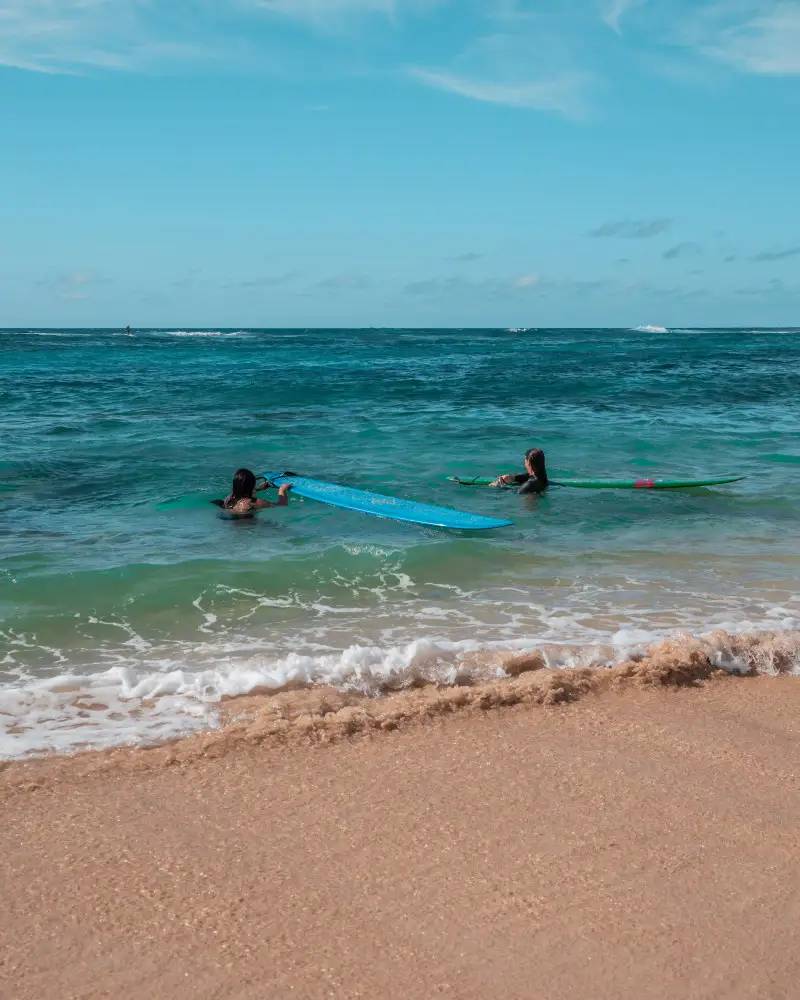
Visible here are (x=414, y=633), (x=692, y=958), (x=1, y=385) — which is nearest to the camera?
(x=692, y=958)

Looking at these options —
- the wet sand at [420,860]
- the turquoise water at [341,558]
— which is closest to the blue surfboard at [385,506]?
the turquoise water at [341,558]

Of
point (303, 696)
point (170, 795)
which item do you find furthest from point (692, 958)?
point (303, 696)

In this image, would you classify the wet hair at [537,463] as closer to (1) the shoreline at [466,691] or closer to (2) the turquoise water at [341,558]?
(2) the turquoise water at [341,558]

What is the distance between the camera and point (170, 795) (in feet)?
13.8

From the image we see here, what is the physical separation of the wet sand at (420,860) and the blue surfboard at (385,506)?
499 centimetres

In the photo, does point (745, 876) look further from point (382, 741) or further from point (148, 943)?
point (148, 943)

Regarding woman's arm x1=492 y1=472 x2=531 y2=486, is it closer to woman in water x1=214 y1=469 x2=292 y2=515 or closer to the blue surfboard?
the blue surfboard

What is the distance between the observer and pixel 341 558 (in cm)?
878

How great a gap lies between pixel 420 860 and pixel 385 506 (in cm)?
738

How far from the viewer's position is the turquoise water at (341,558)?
5.79 m

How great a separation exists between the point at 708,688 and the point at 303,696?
8.24ft

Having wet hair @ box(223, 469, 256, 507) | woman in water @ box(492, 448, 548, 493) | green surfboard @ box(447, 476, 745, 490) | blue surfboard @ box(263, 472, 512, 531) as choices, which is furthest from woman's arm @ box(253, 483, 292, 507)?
woman in water @ box(492, 448, 548, 493)

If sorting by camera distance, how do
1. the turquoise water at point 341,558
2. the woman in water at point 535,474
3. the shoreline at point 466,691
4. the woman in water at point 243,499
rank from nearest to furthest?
1. the shoreline at point 466,691
2. the turquoise water at point 341,558
3. the woman in water at point 243,499
4. the woman in water at point 535,474

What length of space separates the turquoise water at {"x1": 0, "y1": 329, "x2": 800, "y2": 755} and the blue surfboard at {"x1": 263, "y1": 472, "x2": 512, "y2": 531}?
0.29 meters
